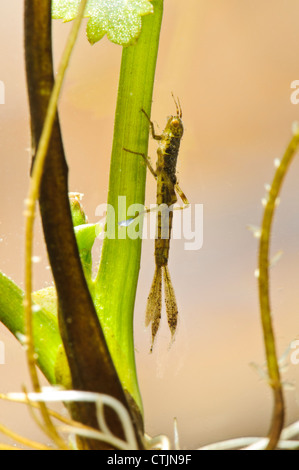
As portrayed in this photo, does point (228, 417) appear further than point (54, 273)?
Yes

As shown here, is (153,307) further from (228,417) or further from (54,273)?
(54,273)

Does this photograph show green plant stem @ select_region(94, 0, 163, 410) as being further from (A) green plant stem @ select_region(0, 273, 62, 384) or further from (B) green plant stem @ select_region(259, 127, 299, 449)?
(B) green plant stem @ select_region(259, 127, 299, 449)

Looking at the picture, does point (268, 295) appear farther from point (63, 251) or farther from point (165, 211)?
point (165, 211)

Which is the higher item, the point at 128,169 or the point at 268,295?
the point at 128,169

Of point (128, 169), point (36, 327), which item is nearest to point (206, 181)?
point (128, 169)

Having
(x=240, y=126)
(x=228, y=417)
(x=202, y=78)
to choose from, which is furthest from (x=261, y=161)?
(x=228, y=417)

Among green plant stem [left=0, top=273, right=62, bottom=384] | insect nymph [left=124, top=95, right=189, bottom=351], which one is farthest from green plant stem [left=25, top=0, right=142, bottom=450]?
insect nymph [left=124, top=95, right=189, bottom=351]

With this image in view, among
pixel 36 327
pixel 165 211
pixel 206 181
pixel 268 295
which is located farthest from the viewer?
pixel 206 181
